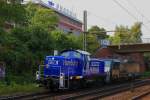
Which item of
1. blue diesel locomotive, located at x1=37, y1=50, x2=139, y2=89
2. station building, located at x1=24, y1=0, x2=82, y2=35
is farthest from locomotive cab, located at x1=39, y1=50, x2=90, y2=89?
station building, located at x1=24, y1=0, x2=82, y2=35

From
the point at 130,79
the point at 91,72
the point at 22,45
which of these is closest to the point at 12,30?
the point at 22,45

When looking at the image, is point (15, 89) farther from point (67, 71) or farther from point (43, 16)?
point (43, 16)

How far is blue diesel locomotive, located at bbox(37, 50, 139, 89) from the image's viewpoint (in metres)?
30.3

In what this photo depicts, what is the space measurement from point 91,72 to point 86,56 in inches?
75.3

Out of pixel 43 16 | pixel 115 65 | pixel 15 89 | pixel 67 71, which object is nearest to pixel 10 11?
pixel 15 89

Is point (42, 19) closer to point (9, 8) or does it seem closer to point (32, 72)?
point (32, 72)

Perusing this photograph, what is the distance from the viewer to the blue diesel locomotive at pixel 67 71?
30328mm

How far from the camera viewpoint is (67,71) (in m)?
31.3

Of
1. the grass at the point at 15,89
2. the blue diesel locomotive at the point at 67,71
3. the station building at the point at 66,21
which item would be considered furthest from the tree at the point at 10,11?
the station building at the point at 66,21

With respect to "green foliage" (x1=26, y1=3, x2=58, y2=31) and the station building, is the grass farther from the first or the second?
the station building

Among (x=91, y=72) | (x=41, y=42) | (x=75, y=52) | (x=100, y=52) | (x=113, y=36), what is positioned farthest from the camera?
(x=113, y=36)

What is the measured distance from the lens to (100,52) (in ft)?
262

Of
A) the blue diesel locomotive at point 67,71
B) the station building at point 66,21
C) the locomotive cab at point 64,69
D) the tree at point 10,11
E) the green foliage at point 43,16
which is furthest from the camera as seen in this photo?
the station building at point 66,21

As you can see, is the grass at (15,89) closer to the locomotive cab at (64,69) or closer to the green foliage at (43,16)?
the locomotive cab at (64,69)
